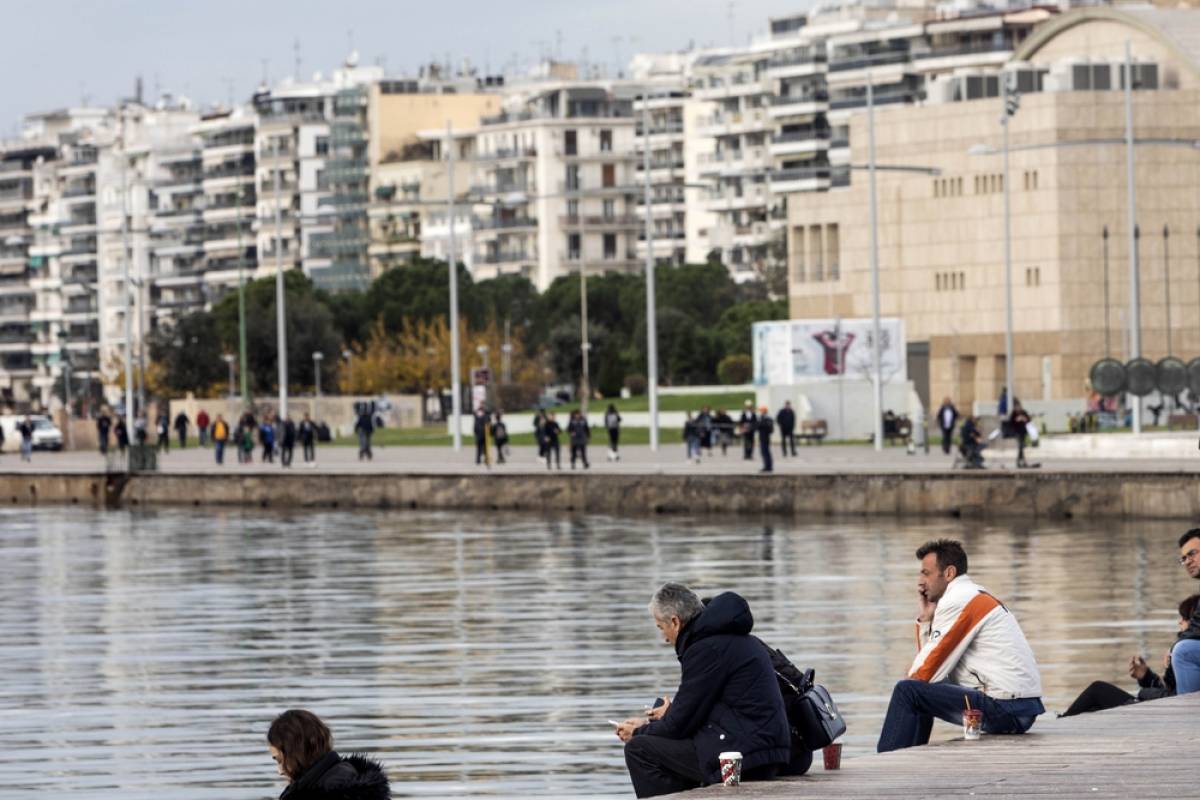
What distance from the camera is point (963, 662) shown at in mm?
14375

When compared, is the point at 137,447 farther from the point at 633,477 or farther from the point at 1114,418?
the point at 1114,418

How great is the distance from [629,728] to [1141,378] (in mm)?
45579

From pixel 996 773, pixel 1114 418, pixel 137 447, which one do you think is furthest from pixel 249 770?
pixel 1114 418

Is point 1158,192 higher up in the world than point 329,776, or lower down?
higher up

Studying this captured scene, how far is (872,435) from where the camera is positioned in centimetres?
7550

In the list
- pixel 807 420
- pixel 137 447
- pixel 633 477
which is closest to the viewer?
pixel 633 477

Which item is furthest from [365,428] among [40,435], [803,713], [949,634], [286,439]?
[803,713]

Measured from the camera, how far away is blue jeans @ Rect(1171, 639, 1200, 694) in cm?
1562

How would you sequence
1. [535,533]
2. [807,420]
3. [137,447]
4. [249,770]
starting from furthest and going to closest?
[807,420] < [137,447] < [535,533] < [249,770]

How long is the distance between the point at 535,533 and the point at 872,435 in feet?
101

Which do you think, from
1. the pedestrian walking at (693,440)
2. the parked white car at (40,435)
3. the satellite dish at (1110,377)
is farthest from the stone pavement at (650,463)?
the parked white car at (40,435)

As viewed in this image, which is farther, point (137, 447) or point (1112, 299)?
point (1112, 299)

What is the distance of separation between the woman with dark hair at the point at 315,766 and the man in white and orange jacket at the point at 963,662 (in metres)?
4.04

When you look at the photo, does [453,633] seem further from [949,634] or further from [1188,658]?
[949,634]
